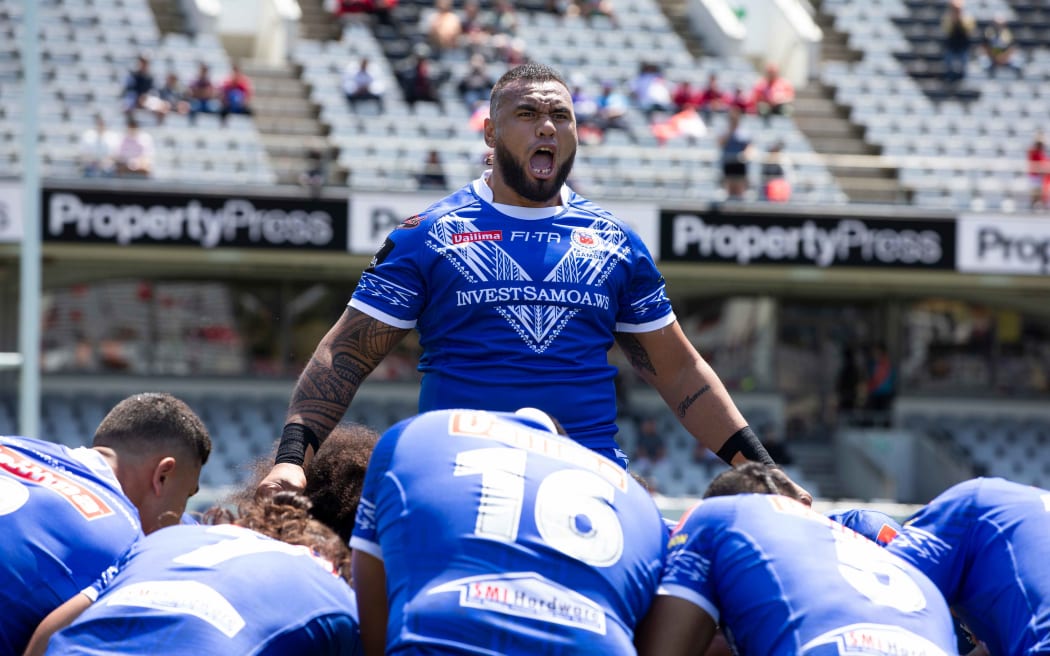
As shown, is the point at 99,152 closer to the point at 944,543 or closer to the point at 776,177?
the point at 776,177

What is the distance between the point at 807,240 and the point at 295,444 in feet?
42.7

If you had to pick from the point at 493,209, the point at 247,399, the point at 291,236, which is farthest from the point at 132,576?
the point at 247,399

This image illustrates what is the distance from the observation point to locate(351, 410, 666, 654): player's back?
2.75 m

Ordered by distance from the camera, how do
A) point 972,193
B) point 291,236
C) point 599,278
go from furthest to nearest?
point 972,193, point 291,236, point 599,278

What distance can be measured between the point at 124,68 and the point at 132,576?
16897 millimetres

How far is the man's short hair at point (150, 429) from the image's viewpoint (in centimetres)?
387

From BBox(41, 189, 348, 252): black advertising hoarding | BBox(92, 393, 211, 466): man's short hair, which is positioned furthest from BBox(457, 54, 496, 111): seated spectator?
BBox(92, 393, 211, 466): man's short hair

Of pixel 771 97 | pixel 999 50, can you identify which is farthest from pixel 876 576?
pixel 999 50

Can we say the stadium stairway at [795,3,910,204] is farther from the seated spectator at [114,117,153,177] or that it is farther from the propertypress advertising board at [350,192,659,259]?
the seated spectator at [114,117,153,177]

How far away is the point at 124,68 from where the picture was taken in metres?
18.9

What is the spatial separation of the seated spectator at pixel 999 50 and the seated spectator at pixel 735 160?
6485 millimetres

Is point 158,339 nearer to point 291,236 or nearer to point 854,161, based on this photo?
point 291,236

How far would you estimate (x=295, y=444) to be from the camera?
3.83 metres

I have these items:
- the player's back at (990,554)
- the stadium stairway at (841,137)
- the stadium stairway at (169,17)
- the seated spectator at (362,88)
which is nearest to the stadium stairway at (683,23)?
the stadium stairway at (841,137)
